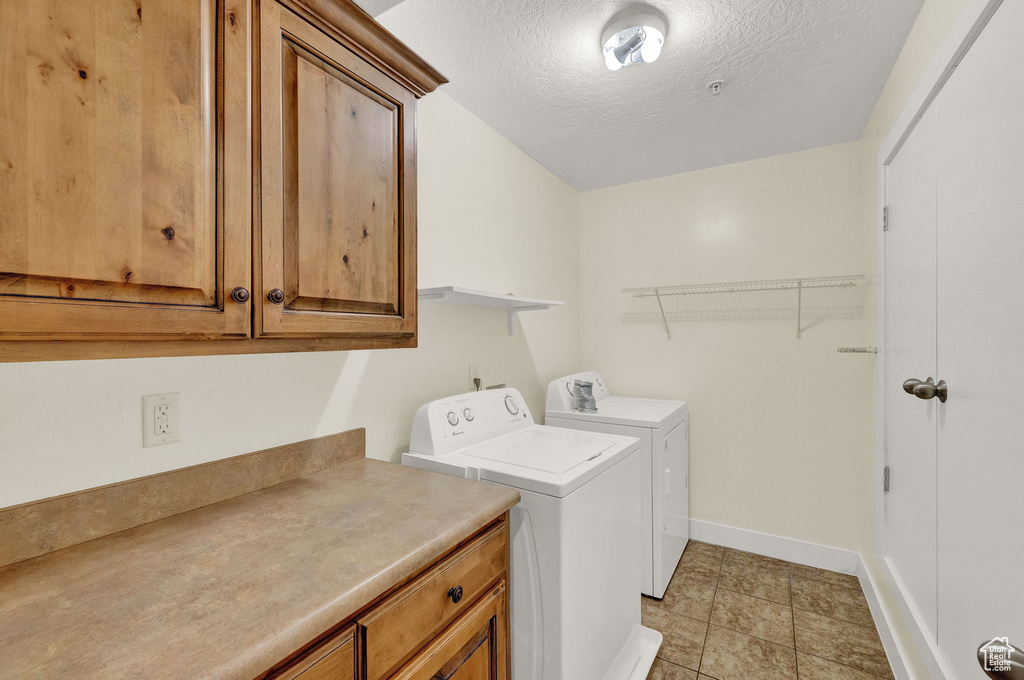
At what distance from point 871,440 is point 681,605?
3.99ft

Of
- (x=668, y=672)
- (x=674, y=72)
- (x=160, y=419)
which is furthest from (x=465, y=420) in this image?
(x=674, y=72)

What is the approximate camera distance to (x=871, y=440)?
219 cm

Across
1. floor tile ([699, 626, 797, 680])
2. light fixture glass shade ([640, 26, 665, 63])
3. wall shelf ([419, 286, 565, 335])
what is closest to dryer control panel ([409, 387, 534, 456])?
wall shelf ([419, 286, 565, 335])

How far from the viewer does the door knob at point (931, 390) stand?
123 cm

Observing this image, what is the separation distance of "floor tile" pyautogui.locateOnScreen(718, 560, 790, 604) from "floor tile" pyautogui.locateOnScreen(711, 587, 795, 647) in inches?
2.2

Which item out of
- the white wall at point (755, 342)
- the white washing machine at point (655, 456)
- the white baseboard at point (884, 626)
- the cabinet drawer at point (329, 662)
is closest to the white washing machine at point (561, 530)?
the white washing machine at point (655, 456)

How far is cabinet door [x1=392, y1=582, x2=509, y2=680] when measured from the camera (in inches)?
37.6

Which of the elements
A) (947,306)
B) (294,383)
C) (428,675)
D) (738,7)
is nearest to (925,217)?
(947,306)

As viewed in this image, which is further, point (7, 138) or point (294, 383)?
point (294, 383)

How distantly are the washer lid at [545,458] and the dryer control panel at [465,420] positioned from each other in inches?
1.5

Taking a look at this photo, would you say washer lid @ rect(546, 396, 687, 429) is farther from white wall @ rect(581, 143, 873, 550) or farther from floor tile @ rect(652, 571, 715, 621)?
floor tile @ rect(652, 571, 715, 621)

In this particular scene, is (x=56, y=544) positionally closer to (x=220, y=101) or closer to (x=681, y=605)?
(x=220, y=101)

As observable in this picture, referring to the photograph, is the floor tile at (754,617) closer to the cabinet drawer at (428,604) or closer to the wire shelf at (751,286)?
the cabinet drawer at (428,604)

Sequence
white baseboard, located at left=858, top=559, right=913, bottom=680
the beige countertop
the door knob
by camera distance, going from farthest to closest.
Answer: white baseboard, located at left=858, top=559, right=913, bottom=680
the door knob
the beige countertop
